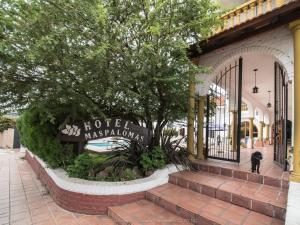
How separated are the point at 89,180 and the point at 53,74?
2084mm

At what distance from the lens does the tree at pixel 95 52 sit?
11.0 feet

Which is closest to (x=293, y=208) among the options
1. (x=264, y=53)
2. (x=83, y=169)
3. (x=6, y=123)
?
(x=264, y=53)

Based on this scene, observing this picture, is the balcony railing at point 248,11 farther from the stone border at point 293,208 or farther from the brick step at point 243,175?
the stone border at point 293,208

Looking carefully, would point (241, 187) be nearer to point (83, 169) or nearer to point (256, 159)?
point (256, 159)

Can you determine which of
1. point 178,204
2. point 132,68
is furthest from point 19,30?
point 178,204

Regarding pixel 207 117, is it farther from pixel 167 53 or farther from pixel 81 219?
pixel 81 219

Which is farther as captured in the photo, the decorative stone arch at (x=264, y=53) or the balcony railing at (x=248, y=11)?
the balcony railing at (x=248, y=11)

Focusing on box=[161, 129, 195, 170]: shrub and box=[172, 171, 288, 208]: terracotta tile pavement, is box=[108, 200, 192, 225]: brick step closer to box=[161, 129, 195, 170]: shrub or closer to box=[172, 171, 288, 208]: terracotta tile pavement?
box=[172, 171, 288, 208]: terracotta tile pavement

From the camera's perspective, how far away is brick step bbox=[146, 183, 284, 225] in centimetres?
293

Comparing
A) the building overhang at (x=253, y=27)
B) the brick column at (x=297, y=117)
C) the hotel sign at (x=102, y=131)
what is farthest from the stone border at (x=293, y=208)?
the hotel sign at (x=102, y=131)

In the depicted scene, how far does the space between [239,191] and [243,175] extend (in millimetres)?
822

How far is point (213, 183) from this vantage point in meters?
4.05

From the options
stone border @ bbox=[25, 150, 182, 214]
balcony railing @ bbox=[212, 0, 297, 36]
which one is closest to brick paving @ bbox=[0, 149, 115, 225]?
stone border @ bbox=[25, 150, 182, 214]

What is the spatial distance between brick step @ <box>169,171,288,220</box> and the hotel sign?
1.24m
